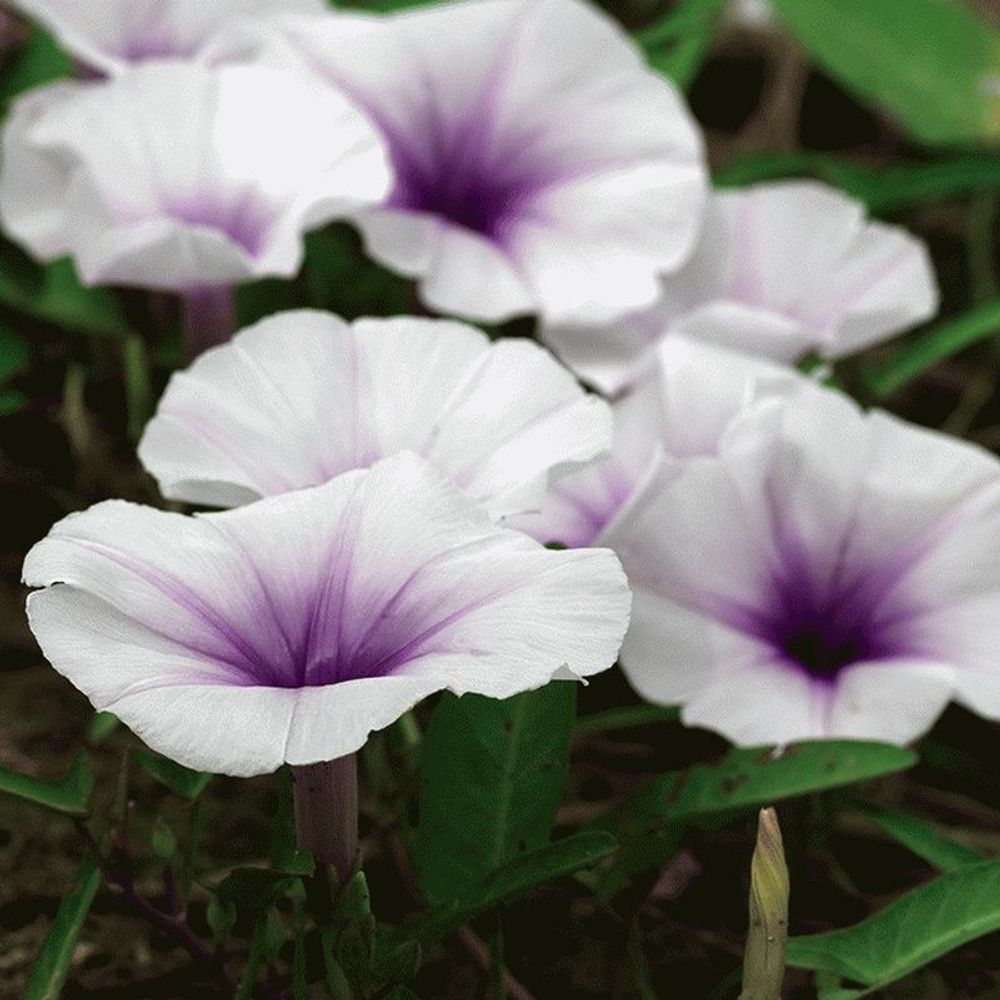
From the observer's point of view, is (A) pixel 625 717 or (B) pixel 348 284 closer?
(A) pixel 625 717

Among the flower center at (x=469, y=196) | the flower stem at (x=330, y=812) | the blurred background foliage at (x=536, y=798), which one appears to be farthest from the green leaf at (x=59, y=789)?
the flower center at (x=469, y=196)

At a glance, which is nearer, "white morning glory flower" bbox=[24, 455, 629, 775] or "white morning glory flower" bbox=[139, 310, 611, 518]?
"white morning glory flower" bbox=[24, 455, 629, 775]

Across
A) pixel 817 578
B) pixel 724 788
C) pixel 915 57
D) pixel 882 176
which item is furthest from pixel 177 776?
pixel 915 57

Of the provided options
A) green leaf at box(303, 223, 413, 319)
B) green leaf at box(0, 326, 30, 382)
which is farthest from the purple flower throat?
green leaf at box(0, 326, 30, 382)

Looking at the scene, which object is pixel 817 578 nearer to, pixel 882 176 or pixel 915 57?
pixel 882 176

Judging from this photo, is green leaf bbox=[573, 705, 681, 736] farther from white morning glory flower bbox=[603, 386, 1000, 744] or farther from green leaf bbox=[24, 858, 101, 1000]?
green leaf bbox=[24, 858, 101, 1000]

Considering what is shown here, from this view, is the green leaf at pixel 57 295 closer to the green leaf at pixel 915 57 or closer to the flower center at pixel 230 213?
the flower center at pixel 230 213
